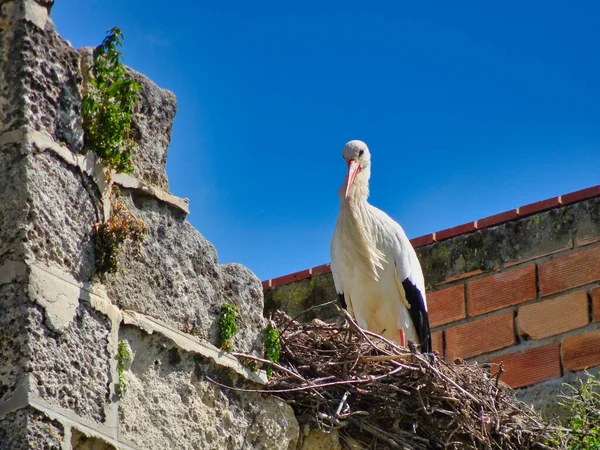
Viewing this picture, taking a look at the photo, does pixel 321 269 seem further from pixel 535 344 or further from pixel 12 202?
pixel 12 202

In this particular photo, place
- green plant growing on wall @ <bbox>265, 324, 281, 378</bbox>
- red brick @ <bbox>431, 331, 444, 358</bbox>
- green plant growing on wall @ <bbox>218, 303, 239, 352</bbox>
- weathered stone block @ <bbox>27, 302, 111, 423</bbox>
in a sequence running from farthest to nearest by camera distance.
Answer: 1. red brick @ <bbox>431, 331, 444, 358</bbox>
2. green plant growing on wall @ <bbox>265, 324, 281, 378</bbox>
3. green plant growing on wall @ <bbox>218, 303, 239, 352</bbox>
4. weathered stone block @ <bbox>27, 302, 111, 423</bbox>

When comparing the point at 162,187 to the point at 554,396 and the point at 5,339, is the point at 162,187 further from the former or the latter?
the point at 554,396

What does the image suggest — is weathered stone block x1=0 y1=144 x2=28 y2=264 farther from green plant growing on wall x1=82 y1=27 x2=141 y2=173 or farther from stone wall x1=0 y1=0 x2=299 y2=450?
green plant growing on wall x1=82 y1=27 x2=141 y2=173

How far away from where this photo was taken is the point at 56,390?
3.24 meters

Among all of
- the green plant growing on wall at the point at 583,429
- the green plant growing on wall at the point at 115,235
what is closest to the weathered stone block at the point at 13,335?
the green plant growing on wall at the point at 115,235

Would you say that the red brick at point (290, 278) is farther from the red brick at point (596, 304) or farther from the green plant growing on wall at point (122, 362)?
the green plant growing on wall at point (122, 362)

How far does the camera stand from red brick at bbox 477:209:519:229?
726cm

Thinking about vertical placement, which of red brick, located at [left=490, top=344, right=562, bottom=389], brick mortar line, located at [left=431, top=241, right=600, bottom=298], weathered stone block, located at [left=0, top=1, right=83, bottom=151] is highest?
brick mortar line, located at [left=431, top=241, right=600, bottom=298]

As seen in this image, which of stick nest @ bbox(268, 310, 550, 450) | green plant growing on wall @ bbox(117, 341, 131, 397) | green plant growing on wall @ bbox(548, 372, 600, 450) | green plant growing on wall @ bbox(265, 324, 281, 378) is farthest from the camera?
green plant growing on wall @ bbox(548, 372, 600, 450)

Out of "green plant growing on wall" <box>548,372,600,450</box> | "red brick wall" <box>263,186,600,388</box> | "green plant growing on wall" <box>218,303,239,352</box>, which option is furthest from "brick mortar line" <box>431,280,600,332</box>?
"green plant growing on wall" <box>218,303,239,352</box>

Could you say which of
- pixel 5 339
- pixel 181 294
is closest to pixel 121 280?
pixel 181 294

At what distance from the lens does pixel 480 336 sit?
707 centimetres

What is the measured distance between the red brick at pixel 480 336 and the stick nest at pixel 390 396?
1.50m

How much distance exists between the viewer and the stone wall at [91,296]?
3.25 m
